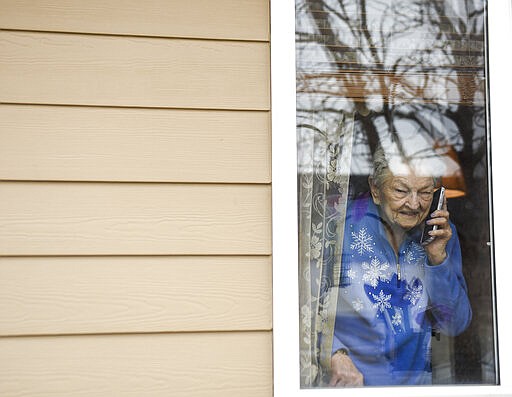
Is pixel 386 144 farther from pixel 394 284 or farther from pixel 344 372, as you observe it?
pixel 344 372

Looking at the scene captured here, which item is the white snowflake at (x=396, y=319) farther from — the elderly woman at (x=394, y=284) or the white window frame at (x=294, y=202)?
the white window frame at (x=294, y=202)

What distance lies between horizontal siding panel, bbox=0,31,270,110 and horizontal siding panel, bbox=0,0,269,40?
25 millimetres

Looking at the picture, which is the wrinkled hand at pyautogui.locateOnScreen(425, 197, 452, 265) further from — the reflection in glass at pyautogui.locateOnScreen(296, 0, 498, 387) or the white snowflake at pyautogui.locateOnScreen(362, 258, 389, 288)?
the white snowflake at pyautogui.locateOnScreen(362, 258, 389, 288)

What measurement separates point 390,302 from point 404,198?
0.31 meters

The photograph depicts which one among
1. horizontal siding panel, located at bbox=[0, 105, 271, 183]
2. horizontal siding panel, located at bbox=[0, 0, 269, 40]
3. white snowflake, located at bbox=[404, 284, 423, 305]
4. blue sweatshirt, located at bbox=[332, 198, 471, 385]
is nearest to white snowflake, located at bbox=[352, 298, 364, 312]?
blue sweatshirt, located at bbox=[332, 198, 471, 385]

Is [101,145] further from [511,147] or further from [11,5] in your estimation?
[511,147]

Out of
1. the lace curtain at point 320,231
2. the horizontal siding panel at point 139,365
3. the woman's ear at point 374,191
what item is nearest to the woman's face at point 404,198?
the woman's ear at point 374,191

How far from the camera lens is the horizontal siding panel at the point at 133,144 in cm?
179

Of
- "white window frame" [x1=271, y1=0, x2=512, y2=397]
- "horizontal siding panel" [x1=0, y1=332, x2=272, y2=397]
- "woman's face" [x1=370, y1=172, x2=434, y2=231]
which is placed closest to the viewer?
"horizontal siding panel" [x1=0, y1=332, x2=272, y2=397]

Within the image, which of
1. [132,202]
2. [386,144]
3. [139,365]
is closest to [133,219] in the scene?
[132,202]

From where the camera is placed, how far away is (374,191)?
6.39 ft

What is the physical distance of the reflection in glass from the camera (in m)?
1.90

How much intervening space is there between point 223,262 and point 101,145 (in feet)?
Answer: 1.55

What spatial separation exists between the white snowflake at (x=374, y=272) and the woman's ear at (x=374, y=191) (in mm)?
175
